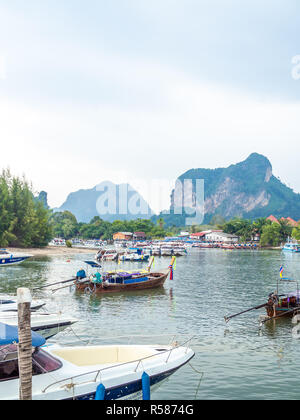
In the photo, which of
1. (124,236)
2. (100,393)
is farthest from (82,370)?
(124,236)

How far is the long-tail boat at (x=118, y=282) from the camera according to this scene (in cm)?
3775

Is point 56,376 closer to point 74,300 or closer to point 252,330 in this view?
point 252,330

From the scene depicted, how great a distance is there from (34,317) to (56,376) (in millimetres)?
8635

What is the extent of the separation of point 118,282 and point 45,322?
20120 millimetres

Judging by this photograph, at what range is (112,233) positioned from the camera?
648ft

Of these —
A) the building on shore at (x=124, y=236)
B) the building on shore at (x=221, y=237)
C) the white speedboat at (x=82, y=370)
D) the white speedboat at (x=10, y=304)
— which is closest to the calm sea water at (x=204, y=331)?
the white speedboat at (x=82, y=370)

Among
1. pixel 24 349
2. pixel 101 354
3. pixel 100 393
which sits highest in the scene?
pixel 24 349

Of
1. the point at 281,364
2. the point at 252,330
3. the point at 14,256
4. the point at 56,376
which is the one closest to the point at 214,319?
the point at 252,330

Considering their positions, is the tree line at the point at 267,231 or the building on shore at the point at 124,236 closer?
the tree line at the point at 267,231

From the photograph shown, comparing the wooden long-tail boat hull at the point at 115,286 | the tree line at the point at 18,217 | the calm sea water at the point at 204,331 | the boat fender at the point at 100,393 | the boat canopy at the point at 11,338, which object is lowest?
the calm sea water at the point at 204,331

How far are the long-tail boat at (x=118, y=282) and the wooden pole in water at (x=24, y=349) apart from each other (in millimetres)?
27024

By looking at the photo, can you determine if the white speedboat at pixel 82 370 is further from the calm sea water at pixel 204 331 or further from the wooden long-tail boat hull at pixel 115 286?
the wooden long-tail boat hull at pixel 115 286

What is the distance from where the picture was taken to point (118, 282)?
1553 inches

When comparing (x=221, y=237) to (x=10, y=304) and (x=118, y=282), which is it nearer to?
(x=118, y=282)
